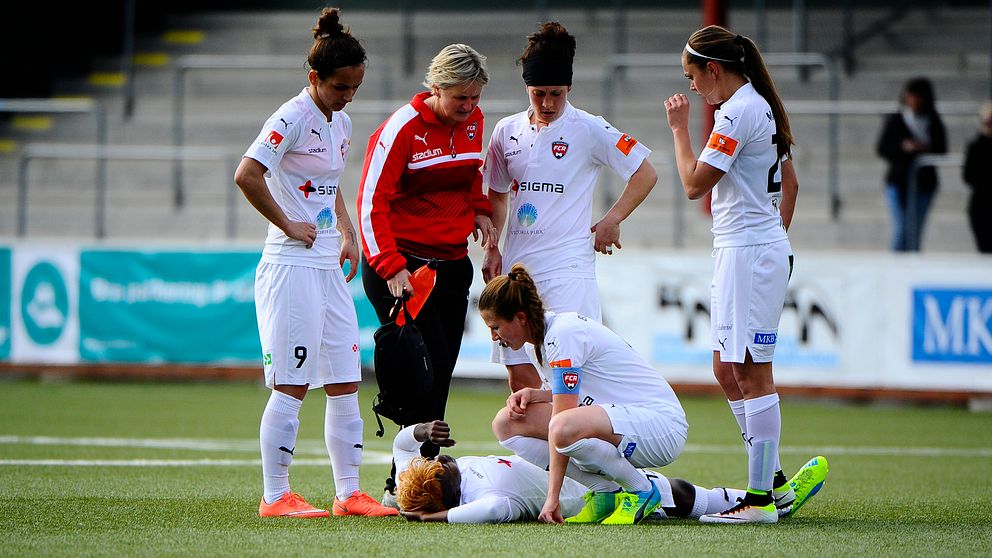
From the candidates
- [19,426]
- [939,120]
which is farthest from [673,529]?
[939,120]

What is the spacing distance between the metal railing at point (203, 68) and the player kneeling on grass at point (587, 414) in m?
10.2

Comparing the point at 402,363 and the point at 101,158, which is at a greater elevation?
the point at 101,158

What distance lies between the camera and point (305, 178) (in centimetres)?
629

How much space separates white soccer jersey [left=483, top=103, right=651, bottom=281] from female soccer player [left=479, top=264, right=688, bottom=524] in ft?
1.50

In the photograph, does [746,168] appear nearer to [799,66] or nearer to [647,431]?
[647,431]

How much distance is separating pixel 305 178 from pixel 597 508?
2042 mm

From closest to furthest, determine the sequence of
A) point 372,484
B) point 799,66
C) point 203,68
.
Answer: point 372,484 → point 799,66 → point 203,68

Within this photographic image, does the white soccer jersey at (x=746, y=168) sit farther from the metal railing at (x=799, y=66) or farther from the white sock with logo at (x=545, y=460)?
the metal railing at (x=799, y=66)

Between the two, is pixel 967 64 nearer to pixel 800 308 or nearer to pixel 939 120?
pixel 939 120

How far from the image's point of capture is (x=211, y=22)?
20266mm

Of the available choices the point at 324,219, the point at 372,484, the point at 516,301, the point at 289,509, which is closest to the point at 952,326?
the point at 372,484

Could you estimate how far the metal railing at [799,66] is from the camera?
14953 millimetres

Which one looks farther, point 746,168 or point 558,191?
point 558,191

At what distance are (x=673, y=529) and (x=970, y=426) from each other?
6.40 metres
